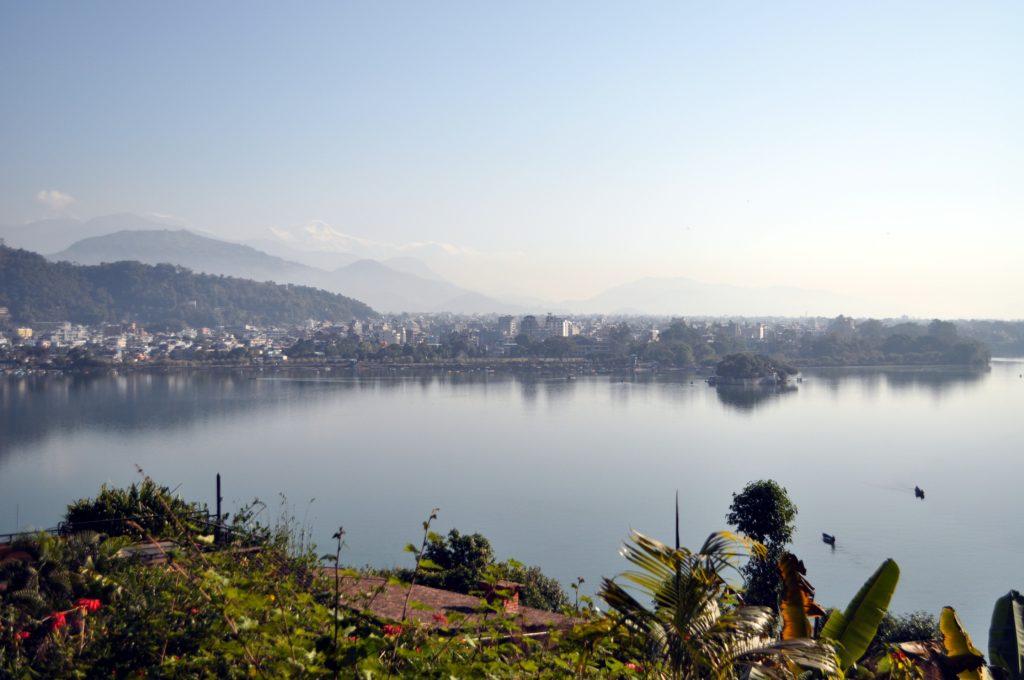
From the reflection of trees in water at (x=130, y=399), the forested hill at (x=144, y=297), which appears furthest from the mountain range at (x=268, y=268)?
the reflection of trees in water at (x=130, y=399)

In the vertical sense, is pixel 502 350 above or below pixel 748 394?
above

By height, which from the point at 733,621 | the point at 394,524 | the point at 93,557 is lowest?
the point at 394,524

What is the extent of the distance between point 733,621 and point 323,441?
58.4 ft

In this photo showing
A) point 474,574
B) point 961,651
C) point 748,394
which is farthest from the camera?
point 748,394

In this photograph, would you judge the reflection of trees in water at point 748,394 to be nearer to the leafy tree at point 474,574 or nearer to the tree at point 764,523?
the tree at point 764,523

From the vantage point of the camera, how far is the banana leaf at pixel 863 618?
2.03 metres

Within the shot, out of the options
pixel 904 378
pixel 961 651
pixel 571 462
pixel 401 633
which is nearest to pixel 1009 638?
pixel 961 651

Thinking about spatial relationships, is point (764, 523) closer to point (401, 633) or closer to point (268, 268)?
point (401, 633)

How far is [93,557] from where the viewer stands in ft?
7.80

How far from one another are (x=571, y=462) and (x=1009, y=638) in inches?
549

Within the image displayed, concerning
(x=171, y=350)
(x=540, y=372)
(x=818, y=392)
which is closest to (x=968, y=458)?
(x=818, y=392)

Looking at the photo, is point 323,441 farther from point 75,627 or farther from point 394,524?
point 75,627

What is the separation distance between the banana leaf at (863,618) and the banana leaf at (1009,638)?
2.12ft

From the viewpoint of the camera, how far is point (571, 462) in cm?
1638
